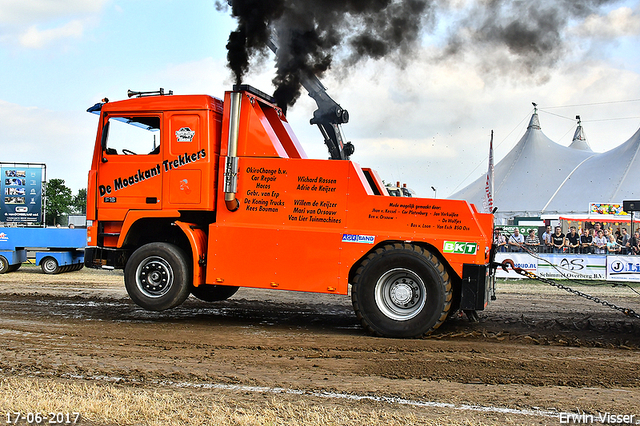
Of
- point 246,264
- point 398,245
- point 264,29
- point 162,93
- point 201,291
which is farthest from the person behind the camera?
point 264,29

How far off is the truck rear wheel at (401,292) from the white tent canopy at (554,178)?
98.5 ft

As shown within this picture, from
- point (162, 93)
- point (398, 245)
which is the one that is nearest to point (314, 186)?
point (398, 245)

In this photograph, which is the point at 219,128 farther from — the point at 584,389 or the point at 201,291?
the point at 584,389

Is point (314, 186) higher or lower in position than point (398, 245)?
higher

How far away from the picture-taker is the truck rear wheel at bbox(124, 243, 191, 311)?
27.1 feet

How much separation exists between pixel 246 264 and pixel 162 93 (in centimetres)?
308

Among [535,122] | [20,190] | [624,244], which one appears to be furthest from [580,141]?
[20,190]

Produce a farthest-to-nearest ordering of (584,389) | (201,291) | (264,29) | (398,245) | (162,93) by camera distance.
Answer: (264,29)
(201,291)
(162,93)
(398,245)
(584,389)

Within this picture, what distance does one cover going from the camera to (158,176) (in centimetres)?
842

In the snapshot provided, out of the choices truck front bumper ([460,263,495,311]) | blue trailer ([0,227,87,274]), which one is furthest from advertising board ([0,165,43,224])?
truck front bumper ([460,263,495,311])

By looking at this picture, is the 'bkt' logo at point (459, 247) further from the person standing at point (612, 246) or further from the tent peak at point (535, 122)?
the tent peak at point (535, 122)

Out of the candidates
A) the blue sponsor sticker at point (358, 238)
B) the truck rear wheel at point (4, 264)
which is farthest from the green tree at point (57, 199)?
the blue sponsor sticker at point (358, 238)

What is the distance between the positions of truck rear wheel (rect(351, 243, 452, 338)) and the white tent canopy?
3002 centimetres

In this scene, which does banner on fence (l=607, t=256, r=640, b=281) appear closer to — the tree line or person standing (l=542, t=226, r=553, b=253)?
person standing (l=542, t=226, r=553, b=253)
